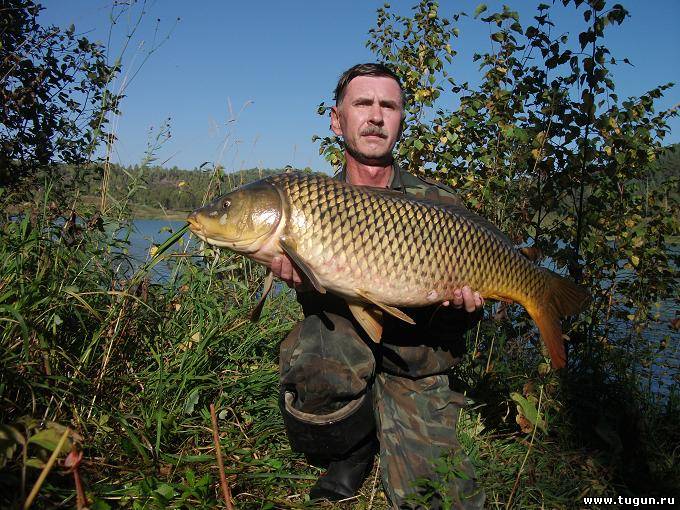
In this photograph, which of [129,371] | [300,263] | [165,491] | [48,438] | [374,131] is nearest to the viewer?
[48,438]

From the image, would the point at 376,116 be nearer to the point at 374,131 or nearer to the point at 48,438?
the point at 374,131

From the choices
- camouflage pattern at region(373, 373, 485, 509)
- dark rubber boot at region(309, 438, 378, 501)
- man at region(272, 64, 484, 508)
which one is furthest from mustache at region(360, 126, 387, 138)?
dark rubber boot at region(309, 438, 378, 501)

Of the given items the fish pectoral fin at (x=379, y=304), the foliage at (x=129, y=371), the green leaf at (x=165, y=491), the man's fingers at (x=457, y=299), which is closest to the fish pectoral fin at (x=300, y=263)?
the fish pectoral fin at (x=379, y=304)

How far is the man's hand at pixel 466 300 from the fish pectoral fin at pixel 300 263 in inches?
19.7

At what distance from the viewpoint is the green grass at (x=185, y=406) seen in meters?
1.67

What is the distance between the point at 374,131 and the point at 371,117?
8 centimetres

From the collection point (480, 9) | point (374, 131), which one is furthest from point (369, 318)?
point (480, 9)

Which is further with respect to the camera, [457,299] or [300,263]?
[457,299]

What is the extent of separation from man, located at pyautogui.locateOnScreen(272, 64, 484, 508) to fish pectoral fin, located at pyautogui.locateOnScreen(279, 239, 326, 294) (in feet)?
0.26

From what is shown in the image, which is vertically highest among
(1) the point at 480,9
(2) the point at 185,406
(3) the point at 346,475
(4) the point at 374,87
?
(1) the point at 480,9

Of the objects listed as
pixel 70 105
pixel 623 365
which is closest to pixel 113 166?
pixel 70 105

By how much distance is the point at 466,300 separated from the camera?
1.89m

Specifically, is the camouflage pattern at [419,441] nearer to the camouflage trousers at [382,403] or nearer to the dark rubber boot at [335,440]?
the camouflage trousers at [382,403]

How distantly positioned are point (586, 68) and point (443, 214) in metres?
1.51
